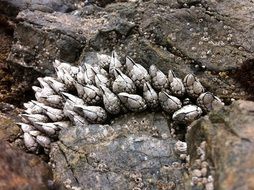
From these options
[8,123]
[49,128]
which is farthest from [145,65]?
[8,123]

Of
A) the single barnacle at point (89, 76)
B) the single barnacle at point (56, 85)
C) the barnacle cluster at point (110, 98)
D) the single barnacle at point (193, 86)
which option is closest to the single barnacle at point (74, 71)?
the barnacle cluster at point (110, 98)

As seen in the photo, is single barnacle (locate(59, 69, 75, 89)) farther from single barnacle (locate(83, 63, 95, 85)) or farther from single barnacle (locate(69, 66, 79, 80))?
single barnacle (locate(83, 63, 95, 85))

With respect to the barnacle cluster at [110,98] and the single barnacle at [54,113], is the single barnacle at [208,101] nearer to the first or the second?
the barnacle cluster at [110,98]

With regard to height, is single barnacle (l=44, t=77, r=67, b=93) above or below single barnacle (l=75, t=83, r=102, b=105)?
below

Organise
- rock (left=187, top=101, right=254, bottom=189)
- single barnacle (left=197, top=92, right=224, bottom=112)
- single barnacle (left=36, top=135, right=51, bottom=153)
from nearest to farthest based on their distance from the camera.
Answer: rock (left=187, top=101, right=254, bottom=189) → single barnacle (left=197, top=92, right=224, bottom=112) → single barnacle (left=36, top=135, right=51, bottom=153)

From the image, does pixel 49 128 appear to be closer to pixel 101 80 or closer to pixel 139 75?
pixel 101 80

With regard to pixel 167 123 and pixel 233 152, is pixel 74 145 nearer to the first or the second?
pixel 167 123

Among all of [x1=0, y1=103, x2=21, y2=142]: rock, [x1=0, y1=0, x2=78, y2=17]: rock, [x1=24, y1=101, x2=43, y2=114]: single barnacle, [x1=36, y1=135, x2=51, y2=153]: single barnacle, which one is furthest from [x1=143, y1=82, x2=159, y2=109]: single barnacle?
[x1=0, y1=0, x2=78, y2=17]: rock
